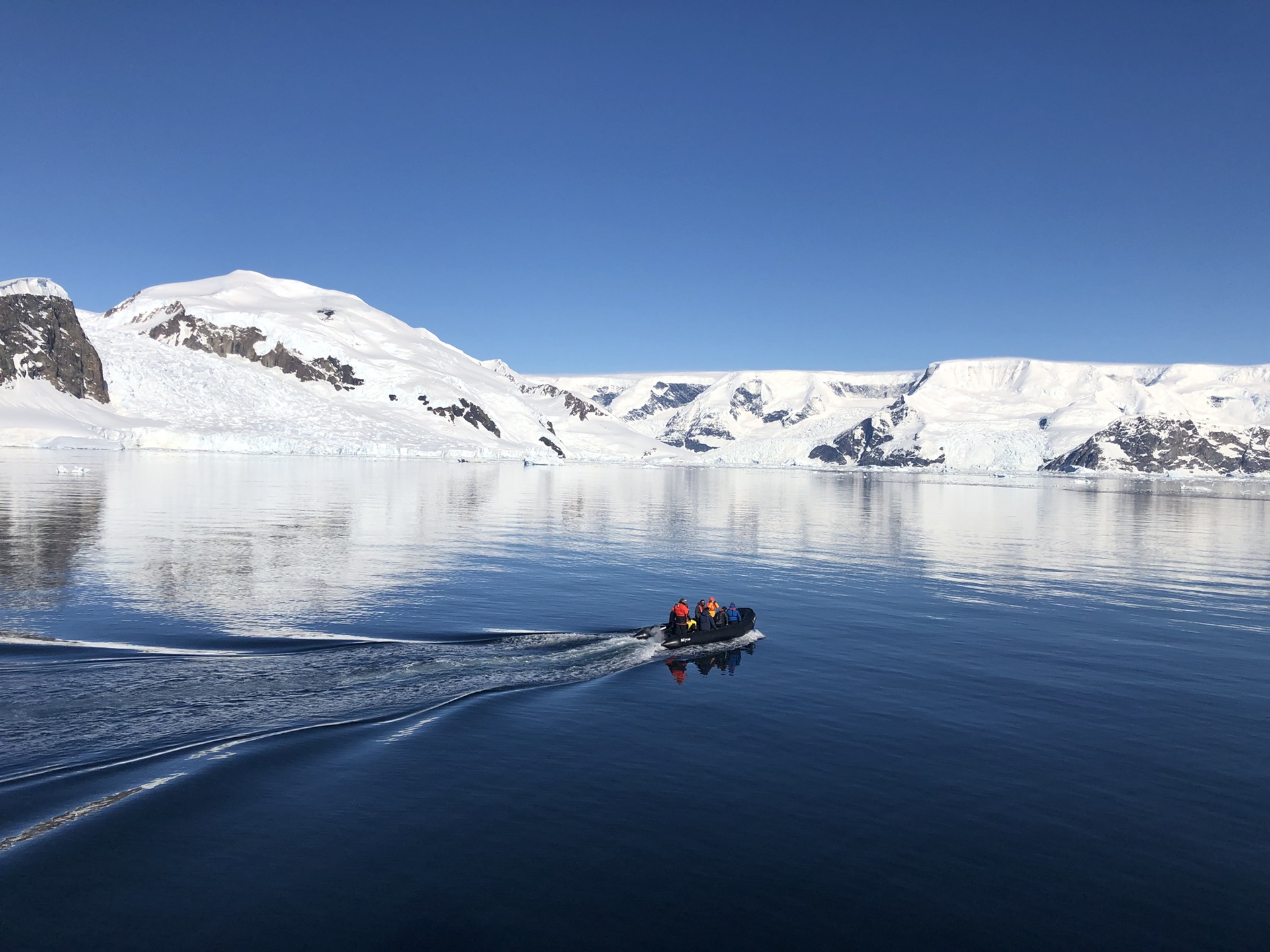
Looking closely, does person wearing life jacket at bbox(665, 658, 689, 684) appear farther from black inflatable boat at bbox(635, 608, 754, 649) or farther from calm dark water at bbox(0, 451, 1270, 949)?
black inflatable boat at bbox(635, 608, 754, 649)

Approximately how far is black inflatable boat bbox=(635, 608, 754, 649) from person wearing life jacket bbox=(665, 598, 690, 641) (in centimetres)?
2

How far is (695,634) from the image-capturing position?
26.1m

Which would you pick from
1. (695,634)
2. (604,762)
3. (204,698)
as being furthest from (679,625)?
(204,698)

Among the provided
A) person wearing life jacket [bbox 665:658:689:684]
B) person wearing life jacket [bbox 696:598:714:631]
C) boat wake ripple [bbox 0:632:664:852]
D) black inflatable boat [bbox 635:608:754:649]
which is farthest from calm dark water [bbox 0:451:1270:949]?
person wearing life jacket [bbox 696:598:714:631]

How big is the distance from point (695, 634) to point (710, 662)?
1.23 m

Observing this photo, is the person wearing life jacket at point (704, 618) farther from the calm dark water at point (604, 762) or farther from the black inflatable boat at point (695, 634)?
the calm dark water at point (604, 762)

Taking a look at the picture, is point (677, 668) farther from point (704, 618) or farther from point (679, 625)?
point (704, 618)

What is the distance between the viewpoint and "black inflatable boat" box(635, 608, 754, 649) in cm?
2608

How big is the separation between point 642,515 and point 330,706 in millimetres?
55425

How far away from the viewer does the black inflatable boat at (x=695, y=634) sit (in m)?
26.1

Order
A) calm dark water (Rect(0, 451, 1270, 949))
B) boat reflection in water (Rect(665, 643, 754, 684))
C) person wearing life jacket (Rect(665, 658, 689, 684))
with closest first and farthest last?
calm dark water (Rect(0, 451, 1270, 949))
person wearing life jacket (Rect(665, 658, 689, 684))
boat reflection in water (Rect(665, 643, 754, 684))

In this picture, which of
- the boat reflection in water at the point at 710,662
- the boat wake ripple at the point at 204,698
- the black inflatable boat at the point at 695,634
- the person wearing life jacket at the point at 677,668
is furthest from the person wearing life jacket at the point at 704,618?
the boat wake ripple at the point at 204,698

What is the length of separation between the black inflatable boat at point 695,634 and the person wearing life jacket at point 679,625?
0.07 feet

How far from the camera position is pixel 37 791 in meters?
13.7
